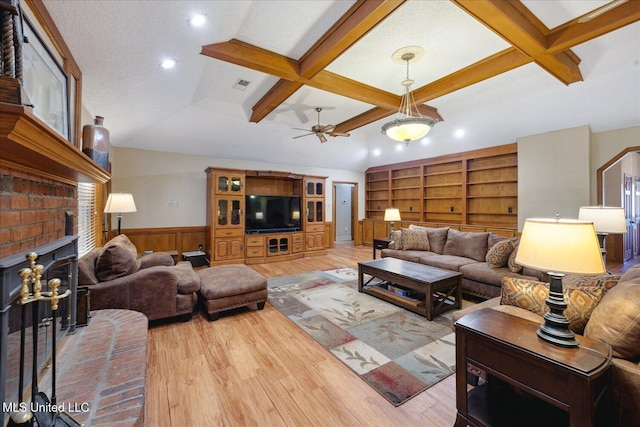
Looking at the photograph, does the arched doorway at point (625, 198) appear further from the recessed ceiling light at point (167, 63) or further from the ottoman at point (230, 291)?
the recessed ceiling light at point (167, 63)

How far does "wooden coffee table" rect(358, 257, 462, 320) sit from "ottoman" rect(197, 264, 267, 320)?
4.90 feet

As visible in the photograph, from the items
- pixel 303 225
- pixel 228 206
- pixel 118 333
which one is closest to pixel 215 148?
pixel 228 206

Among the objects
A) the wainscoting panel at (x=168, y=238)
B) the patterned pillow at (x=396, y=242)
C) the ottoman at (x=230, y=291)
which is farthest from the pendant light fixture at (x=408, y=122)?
the wainscoting panel at (x=168, y=238)

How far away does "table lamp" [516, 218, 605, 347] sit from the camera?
1.23 m

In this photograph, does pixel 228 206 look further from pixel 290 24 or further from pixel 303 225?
pixel 290 24

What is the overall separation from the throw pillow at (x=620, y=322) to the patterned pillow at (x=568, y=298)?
12 centimetres

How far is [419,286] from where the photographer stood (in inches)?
122

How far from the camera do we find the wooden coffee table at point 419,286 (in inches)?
120

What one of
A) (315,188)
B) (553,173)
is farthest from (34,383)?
(553,173)

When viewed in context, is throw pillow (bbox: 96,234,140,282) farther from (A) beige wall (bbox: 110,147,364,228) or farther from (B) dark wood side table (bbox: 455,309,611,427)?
(A) beige wall (bbox: 110,147,364,228)

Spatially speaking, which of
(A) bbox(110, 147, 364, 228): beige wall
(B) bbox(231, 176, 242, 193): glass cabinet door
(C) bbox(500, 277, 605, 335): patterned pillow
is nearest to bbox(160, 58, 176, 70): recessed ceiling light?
(B) bbox(231, 176, 242, 193): glass cabinet door

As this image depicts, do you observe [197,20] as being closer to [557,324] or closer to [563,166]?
[557,324]

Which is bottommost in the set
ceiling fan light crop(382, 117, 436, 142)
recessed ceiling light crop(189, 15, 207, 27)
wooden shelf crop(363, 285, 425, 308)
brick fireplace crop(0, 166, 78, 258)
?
wooden shelf crop(363, 285, 425, 308)

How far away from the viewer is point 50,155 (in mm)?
1103
